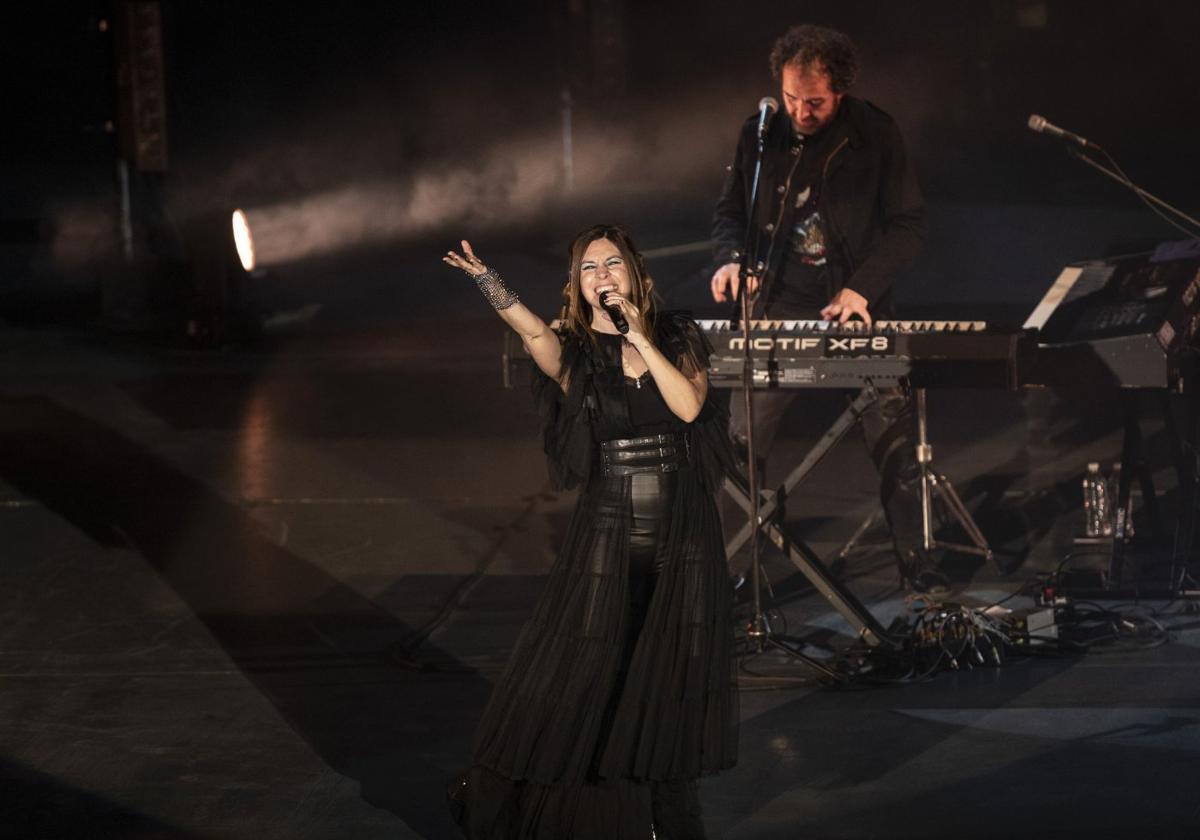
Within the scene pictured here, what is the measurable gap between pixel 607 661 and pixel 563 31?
14.3 meters

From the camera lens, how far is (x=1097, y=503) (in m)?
6.98

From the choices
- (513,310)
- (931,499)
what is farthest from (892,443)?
(513,310)

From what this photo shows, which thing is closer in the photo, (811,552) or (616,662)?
(616,662)

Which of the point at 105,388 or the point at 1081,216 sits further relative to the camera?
the point at 1081,216

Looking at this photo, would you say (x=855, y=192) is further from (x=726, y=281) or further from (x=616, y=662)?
(x=616, y=662)

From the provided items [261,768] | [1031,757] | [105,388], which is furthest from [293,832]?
[105,388]

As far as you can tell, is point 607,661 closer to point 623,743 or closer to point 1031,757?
point 623,743

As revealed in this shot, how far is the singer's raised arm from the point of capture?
4074 mm

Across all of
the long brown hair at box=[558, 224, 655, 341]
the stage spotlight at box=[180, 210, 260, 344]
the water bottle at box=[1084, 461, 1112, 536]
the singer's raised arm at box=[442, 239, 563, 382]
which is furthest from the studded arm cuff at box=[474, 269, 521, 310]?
the stage spotlight at box=[180, 210, 260, 344]

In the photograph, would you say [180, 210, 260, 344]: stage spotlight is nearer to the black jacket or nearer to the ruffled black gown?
the black jacket

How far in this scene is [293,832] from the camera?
14.4 feet

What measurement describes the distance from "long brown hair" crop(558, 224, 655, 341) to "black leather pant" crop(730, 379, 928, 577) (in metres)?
2.14

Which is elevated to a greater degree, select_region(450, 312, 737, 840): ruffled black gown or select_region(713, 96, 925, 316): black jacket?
select_region(713, 96, 925, 316): black jacket

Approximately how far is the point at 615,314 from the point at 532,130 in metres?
13.3
